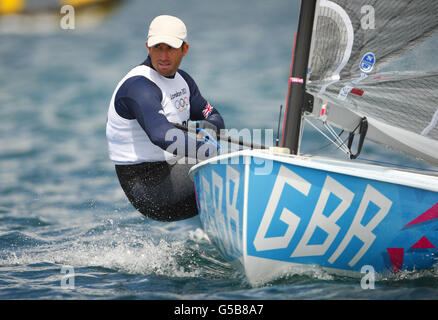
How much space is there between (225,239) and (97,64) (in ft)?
42.4

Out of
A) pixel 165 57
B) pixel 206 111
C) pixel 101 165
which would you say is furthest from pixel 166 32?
pixel 101 165

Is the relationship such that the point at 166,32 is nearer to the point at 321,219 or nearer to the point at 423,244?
the point at 321,219

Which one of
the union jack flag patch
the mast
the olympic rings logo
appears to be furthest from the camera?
the union jack flag patch

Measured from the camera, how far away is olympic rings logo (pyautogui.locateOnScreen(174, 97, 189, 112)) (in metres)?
3.50

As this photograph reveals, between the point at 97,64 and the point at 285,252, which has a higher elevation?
the point at 97,64

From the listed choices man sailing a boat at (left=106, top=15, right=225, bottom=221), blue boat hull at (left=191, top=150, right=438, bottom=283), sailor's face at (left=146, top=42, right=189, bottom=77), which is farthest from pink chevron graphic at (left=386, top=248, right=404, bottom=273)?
sailor's face at (left=146, top=42, right=189, bottom=77)

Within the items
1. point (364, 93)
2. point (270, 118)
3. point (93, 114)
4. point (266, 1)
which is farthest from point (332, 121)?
point (266, 1)

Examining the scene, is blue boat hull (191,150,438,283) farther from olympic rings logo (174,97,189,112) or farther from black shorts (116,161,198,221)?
olympic rings logo (174,97,189,112)

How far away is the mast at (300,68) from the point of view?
318 centimetres

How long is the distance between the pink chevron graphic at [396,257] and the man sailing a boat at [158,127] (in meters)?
1.03

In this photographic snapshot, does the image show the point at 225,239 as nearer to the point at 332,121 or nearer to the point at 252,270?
the point at 252,270

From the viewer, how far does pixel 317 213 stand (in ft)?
9.62

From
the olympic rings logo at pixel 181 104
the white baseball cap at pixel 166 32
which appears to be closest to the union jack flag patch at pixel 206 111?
the olympic rings logo at pixel 181 104

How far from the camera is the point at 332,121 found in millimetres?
3377
